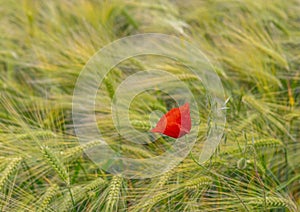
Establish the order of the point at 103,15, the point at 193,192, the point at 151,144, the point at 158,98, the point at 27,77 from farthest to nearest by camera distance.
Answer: the point at 103,15 → the point at 27,77 → the point at 158,98 → the point at 151,144 → the point at 193,192

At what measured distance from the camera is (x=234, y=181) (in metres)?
1.14

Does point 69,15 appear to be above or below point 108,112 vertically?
above

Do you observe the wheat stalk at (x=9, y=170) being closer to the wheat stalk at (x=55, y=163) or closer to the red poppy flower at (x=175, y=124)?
the wheat stalk at (x=55, y=163)

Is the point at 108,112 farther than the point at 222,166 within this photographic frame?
Yes

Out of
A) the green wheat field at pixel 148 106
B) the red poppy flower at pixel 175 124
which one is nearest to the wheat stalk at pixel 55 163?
the green wheat field at pixel 148 106

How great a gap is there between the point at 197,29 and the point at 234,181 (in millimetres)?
722

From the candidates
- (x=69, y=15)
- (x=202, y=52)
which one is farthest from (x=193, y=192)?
(x=69, y=15)

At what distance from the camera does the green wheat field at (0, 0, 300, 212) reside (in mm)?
1054

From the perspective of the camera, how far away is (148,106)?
1.29 meters

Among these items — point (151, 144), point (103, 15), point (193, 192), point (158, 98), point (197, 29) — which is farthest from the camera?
point (103, 15)

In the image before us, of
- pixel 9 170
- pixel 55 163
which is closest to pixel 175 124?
pixel 55 163

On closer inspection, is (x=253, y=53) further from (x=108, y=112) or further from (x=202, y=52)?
(x=108, y=112)

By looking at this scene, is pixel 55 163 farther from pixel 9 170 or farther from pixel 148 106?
pixel 148 106

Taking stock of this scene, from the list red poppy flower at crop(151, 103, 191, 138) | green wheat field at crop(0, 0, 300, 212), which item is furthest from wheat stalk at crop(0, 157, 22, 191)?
red poppy flower at crop(151, 103, 191, 138)
